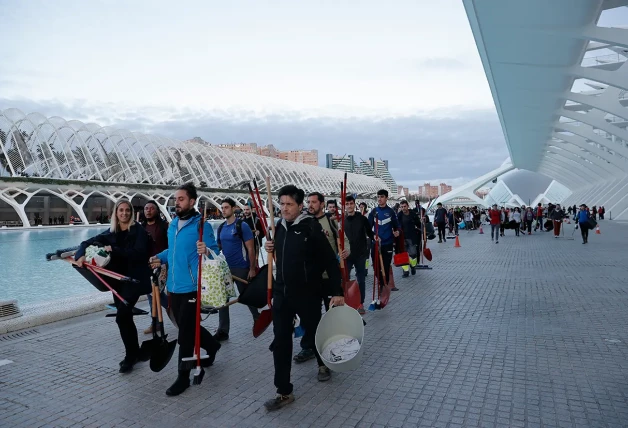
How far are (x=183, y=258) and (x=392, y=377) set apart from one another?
216 centimetres

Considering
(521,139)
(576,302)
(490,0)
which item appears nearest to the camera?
(576,302)

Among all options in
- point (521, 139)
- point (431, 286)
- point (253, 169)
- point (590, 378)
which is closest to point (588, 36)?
point (431, 286)

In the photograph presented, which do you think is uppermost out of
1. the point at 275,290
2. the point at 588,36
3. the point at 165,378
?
the point at 588,36

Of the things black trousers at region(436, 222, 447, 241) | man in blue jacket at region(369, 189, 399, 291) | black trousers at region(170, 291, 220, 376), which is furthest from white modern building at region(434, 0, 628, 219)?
black trousers at region(170, 291, 220, 376)

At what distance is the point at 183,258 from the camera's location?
4.16 meters

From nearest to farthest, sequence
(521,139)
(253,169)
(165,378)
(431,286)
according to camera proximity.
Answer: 1. (165,378)
2. (431,286)
3. (521,139)
4. (253,169)

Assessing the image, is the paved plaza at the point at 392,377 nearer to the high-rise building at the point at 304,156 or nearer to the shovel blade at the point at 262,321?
the shovel blade at the point at 262,321

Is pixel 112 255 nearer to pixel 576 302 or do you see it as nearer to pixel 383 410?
pixel 383 410

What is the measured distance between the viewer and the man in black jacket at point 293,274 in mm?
3670

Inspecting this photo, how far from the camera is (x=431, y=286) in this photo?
353 inches

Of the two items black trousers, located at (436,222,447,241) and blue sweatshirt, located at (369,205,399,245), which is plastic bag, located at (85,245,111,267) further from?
black trousers, located at (436,222,447,241)

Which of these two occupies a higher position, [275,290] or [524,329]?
[275,290]

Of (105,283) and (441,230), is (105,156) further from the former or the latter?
(105,283)

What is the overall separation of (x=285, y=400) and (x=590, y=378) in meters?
2.62
